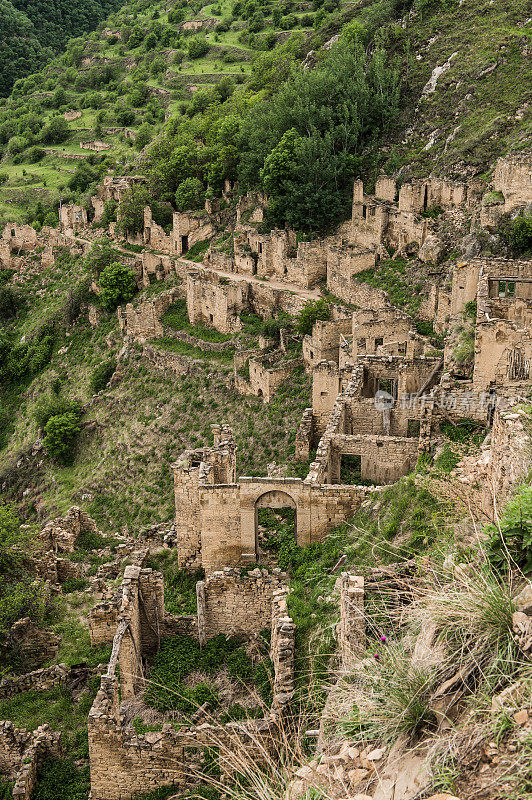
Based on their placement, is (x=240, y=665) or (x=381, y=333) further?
(x=381, y=333)

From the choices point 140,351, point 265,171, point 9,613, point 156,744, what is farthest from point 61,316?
point 156,744

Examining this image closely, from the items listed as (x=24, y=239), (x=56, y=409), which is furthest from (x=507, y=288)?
(x=24, y=239)

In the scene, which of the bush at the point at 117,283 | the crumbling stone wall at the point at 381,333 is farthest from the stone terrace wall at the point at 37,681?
the bush at the point at 117,283

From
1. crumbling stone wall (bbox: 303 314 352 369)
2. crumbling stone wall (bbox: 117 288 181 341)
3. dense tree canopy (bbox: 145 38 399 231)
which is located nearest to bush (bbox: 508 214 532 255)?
crumbling stone wall (bbox: 303 314 352 369)

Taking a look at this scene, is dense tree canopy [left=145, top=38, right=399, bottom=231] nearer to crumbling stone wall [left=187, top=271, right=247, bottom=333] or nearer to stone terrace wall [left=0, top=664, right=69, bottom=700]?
crumbling stone wall [left=187, top=271, right=247, bottom=333]

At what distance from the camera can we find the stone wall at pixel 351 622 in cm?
1161

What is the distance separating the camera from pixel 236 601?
1947 centimetres

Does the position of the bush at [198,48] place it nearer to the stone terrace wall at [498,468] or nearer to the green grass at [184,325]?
the green grass at [184,325]

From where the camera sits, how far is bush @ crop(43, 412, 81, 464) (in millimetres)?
48875

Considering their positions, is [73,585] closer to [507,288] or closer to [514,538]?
[507,288]

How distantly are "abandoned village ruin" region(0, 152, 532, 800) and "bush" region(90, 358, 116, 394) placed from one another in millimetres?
2825

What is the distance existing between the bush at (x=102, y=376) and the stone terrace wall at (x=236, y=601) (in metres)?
32.9

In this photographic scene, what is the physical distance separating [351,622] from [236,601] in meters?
7.65

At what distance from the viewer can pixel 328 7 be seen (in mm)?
88938
